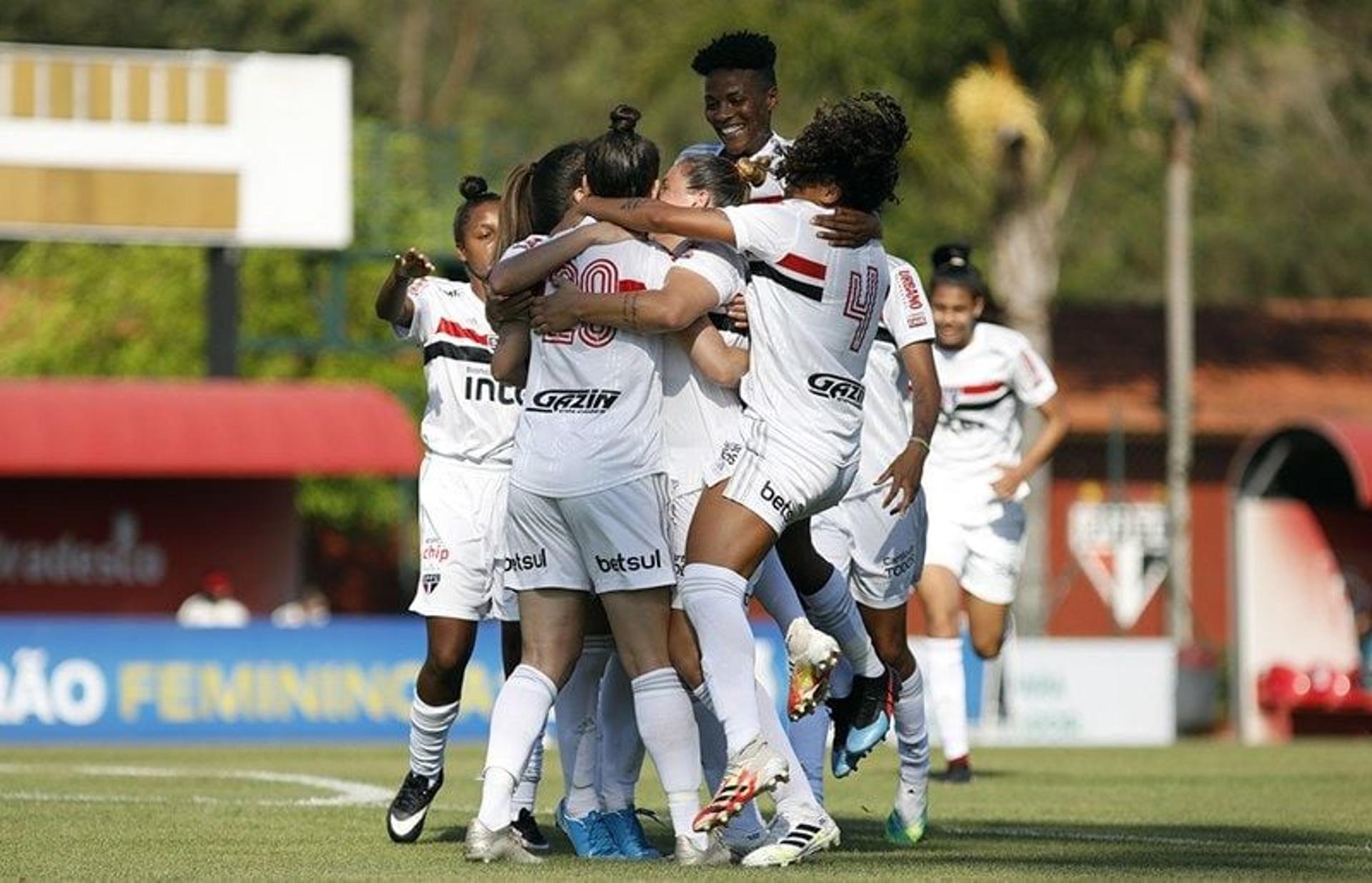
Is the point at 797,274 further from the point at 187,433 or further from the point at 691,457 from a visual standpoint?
the point at 187,433

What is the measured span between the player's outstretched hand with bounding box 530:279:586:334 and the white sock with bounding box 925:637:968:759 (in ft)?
18.5

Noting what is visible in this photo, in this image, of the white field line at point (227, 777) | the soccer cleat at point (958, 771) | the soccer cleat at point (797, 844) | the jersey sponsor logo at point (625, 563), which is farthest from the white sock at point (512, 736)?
the soccer cleat at point (958, 771)

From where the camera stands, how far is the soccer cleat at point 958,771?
13672mm

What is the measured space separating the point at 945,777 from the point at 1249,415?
26.8 metres

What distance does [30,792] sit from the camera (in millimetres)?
12117

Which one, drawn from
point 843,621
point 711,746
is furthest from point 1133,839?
point 711,746

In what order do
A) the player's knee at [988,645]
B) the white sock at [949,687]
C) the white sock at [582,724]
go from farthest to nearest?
the player's knee at [988,645] < the white sock at [949,687] < the white sock at [582,724]

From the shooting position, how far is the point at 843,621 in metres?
9.38

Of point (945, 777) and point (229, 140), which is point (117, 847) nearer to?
point (945, 777)

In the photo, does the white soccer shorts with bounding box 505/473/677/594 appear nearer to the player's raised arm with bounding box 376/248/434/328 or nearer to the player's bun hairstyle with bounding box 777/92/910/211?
the player's bun hairstyle with bounding box 777/92/910/211

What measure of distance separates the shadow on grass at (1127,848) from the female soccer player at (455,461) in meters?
1.50

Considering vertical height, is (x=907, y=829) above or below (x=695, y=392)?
below

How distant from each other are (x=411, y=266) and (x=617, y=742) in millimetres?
1790

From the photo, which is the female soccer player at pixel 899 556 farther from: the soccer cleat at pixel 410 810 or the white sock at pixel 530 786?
the soccer cleat at pixel 410 810
